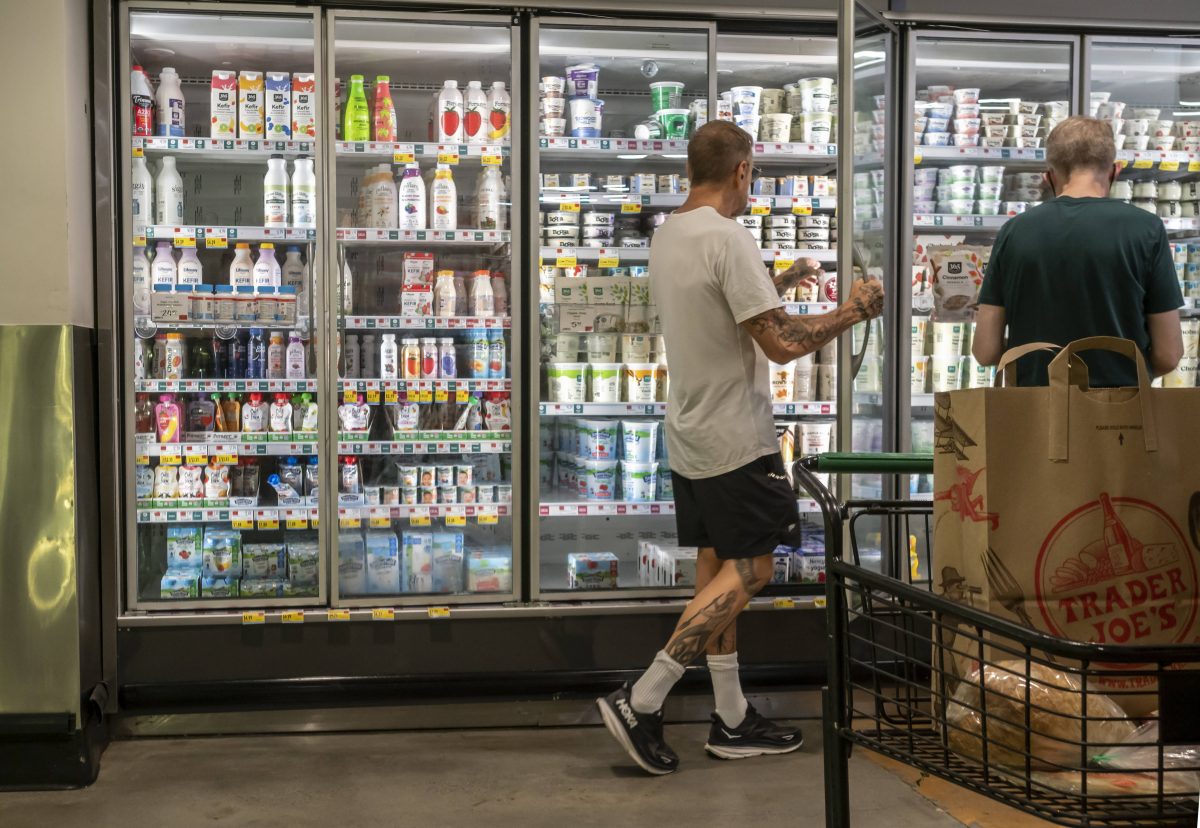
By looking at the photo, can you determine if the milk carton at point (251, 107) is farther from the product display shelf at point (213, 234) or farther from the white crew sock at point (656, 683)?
the white crew sock at point (656, 683)

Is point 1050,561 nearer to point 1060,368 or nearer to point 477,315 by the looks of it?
point 1060,368

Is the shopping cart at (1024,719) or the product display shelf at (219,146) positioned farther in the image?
the product display shelf at (219,146)

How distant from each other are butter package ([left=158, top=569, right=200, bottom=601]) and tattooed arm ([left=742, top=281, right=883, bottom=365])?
2.15 metres

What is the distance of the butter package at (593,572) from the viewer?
4270 millimetres

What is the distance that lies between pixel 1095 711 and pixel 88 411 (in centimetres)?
313

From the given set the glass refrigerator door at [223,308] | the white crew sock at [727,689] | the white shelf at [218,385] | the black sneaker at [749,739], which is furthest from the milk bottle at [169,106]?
the black sneaker at [749,739]

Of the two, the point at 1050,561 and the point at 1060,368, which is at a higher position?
the point at 1060,368

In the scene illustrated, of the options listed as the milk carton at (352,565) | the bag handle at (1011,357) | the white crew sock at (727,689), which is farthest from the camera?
the milk carton at (352,565)

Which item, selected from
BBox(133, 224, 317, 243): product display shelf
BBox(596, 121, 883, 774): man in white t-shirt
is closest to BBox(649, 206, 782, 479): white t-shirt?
BBox(596, 121, 883, 774): man in white t-shirt

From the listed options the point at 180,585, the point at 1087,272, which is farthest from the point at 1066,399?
the point at 180,585

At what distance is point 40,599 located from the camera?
3.40 m

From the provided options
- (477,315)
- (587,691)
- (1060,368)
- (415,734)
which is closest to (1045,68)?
(477,315)

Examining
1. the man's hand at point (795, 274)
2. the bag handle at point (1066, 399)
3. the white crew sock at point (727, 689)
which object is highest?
the man's hand at point (795, 274)

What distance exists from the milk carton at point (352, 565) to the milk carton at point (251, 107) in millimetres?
1480
